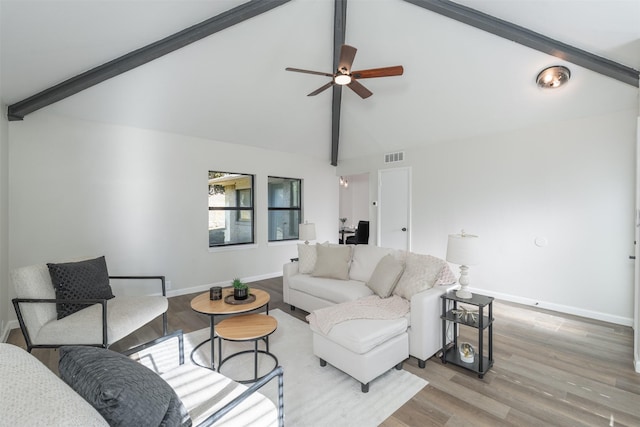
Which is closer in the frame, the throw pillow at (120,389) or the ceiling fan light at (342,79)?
the throw pillow at (120,389)

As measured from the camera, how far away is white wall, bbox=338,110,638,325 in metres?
3.36

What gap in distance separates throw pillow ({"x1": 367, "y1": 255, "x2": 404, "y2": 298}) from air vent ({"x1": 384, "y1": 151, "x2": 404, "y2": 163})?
118 inches

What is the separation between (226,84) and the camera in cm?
394

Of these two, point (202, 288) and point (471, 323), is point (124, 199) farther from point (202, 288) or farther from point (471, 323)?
point (471, 323)

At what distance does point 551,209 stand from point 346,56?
3.47 meters

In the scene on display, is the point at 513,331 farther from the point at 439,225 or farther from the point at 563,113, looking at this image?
the point at 563,113

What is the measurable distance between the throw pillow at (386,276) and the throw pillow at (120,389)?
2.25 m

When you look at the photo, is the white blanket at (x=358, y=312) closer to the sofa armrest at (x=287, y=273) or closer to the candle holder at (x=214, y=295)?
the candle holder at (x=214, y=295)

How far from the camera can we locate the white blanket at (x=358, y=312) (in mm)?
2367

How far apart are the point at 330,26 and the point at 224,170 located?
2.82 metres

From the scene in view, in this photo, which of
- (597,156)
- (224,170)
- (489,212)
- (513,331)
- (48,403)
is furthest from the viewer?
(224,170)

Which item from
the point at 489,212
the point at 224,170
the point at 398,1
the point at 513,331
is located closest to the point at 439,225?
the point at 489,212

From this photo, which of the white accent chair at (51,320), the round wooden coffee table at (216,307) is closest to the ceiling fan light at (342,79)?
the round wooden coffee table at (216,307)

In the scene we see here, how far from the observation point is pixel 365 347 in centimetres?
206
